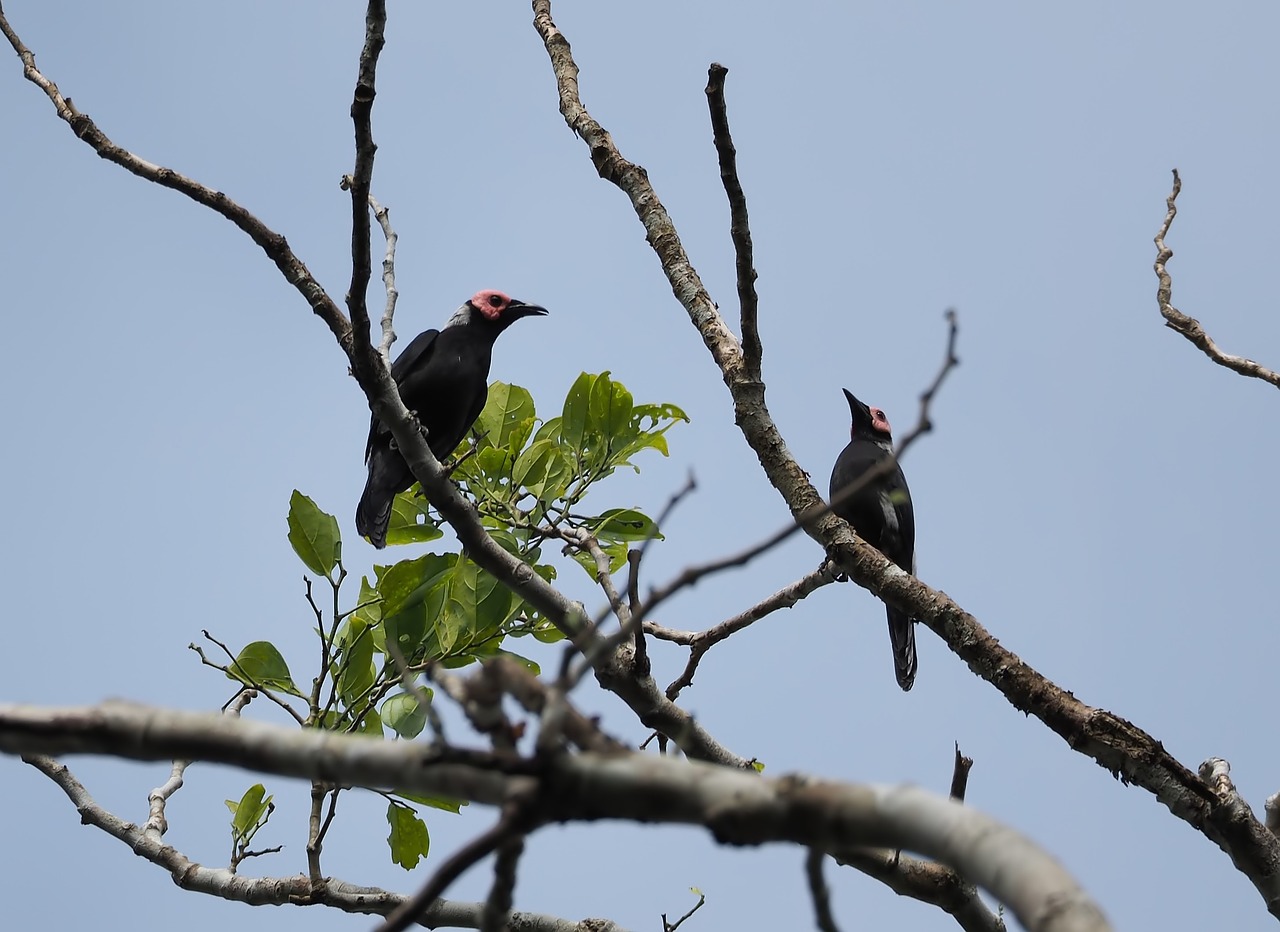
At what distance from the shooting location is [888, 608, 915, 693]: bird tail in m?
6.89

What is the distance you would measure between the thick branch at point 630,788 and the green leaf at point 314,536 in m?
2.96

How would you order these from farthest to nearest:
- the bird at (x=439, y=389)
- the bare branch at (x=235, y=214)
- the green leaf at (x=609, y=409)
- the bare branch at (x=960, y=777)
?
the bird at (x=439, y=389)
the green leaf at (x=609, y=409)
the bare branch at (x=235, y=214)
the bare branch at (x=960, y=777)

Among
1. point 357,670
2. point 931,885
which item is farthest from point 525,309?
point 931,885

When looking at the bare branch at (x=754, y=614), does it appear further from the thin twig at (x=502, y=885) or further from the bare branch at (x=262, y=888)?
the thin twig at (x=502, y=885)

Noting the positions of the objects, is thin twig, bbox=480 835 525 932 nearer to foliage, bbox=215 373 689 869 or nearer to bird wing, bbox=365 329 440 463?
foliage, bbox=215 373 689 869

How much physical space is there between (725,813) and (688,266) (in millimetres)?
3490

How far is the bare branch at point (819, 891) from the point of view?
1.44m

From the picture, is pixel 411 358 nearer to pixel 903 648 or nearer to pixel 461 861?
pixel 903 648

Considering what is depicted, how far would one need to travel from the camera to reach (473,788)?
140 centimetres

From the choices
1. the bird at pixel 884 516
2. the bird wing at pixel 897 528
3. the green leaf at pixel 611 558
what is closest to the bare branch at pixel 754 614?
the green leaf at pixel 611 558

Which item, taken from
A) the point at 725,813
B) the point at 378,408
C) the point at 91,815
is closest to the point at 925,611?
the point at 378,408

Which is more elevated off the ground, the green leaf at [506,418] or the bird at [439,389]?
the bird at [439,389]

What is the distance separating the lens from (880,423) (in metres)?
9.10

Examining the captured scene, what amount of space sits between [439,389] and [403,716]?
8.22 feet
